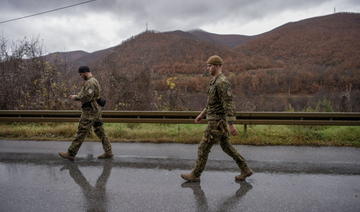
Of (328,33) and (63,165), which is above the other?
(328,33)

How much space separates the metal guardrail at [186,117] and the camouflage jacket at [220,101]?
2.81 m

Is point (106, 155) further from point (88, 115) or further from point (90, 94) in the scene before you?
point (90, 94)

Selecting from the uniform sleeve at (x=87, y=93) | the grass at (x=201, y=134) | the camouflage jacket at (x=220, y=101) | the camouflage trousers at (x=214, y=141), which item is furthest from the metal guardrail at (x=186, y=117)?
the camouflage jacket at (x=220, y=101)

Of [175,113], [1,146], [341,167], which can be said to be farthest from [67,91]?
Result: [341,167]

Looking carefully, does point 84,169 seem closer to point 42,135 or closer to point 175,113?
point 175,113

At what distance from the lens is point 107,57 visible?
1399 cm

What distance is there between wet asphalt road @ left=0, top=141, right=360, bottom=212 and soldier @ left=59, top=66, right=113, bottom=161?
260mm

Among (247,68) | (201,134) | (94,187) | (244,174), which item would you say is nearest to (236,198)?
(244,174)

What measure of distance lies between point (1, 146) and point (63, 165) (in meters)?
2.62

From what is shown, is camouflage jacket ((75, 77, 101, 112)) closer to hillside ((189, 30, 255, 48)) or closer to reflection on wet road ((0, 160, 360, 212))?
reflection on wet road ((0, 160, 360, 212))

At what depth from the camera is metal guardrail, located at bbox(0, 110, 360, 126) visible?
7012mm

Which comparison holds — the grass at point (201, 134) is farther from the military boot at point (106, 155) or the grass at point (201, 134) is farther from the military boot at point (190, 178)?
the military boot at point (190, 178)

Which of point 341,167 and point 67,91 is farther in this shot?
point 67,91

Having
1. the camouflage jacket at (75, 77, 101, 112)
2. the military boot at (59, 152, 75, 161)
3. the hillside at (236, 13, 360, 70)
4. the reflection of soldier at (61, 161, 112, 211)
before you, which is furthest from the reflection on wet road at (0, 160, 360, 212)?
the hillside at (236, 13, 360, 70)
